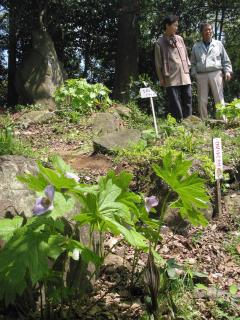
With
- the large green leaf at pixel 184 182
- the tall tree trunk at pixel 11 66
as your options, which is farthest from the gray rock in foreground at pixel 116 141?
the tall tree trunk at pixel 11 66

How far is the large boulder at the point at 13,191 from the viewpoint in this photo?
8.65ft

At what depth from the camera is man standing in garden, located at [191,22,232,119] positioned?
7.95 meters

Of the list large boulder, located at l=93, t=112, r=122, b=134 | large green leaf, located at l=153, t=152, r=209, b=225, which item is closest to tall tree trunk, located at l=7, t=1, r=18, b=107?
large boulder, located at l=93, t=112, r=122, b=134

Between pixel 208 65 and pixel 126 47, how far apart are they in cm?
490

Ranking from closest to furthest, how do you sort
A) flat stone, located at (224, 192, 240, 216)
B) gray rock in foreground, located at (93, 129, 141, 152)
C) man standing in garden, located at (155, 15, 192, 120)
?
1. flat stone, located at (224, 192, 240, 216)
2. gray rock in foreground, located at (93, 129, 141, 152)
3. man standing in garden, located at (155, 15, 192, 120)

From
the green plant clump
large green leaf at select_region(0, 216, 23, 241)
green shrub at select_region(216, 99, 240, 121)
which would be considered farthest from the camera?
green shrub at select_region(216, 99, 240, 121)

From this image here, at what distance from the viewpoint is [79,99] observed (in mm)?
9148

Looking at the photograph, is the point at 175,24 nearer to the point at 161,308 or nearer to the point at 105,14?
the point at 161,308

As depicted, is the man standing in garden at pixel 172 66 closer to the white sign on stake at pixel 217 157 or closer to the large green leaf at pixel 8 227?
the white sign on stake at pixel 217 157

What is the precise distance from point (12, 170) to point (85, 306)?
34.1 inches

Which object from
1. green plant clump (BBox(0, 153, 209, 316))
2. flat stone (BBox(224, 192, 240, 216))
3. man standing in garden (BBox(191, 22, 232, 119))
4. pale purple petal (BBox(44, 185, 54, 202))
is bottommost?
flat stone (BBox(224, 192, 240, 216))

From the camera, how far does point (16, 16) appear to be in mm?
12273

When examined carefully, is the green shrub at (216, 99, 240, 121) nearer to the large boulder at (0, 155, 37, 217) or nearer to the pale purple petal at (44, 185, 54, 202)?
the large boulder at (0, 155, 37, 217)

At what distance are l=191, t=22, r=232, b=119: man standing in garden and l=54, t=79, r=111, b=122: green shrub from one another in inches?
80.7
